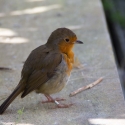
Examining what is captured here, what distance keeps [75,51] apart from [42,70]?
145 centimetres

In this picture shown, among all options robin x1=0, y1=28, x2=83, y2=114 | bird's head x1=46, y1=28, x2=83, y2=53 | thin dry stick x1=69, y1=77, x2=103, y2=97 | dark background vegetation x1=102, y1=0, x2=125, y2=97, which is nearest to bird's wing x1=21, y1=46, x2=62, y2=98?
robin x1=0, y1=28, x2=83, y2=114

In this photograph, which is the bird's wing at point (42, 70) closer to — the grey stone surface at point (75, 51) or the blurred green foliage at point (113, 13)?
the grey stone surface at point (75, 51)

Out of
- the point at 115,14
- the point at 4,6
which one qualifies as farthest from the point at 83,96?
the point at 115,14

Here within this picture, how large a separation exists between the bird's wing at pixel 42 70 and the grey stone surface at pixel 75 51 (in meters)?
0.23

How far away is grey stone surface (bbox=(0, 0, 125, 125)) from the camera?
13.6 feet

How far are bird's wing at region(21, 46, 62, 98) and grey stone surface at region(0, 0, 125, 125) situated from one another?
23 centimetres

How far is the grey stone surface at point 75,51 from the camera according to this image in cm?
414

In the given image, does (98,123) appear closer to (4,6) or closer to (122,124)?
(122,124)

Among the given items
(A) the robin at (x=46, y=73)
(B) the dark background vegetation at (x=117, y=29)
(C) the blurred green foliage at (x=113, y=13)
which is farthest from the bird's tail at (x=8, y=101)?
(C) the blurred green foliage at (x=113, y=13)

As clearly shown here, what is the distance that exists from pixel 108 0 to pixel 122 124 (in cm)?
538

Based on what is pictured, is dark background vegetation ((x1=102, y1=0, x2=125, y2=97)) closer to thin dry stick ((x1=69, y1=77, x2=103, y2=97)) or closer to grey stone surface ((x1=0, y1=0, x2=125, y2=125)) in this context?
grey stone surface ((x1=0, y1=0, x2=125, y2=125))

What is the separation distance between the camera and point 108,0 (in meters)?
9.03

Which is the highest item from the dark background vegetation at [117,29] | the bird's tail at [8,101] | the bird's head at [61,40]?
the bird's head at [61,40]

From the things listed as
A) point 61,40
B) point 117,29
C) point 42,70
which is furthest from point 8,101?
point 117,29
